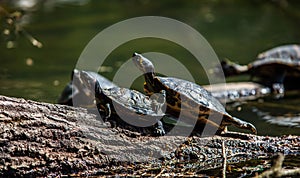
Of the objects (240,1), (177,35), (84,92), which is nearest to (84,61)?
(177,35)

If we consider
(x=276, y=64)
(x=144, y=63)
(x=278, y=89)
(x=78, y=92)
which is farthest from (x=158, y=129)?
(x=276, y=64)

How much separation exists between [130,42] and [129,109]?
20.9 feet

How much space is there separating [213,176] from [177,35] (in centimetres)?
715

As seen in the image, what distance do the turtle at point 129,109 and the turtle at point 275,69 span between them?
3.63 metres

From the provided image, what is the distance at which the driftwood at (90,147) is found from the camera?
10.5ft

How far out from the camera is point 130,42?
31.4 feet

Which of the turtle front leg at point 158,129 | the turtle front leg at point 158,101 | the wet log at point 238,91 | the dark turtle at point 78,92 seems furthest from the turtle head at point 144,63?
A: the wet log at point 238,91

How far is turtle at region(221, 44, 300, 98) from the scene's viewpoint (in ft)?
22.5

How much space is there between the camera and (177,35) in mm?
10297

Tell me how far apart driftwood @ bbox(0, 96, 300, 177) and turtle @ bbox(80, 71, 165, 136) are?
62 mm

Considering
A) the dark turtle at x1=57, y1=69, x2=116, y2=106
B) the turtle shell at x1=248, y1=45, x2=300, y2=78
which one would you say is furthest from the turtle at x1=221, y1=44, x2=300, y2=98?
the dark turtle at x1=57, y1=69, x2=116, y2=106

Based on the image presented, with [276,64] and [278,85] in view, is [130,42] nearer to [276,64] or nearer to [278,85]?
[276,64]

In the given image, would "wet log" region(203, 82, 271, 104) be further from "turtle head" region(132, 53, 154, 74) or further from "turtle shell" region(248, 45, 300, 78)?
"turtle head" region(132, 53, 154, 74)

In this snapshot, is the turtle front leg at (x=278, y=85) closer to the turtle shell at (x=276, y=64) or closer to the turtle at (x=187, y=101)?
the turtle shell at (x=276, y=64)
